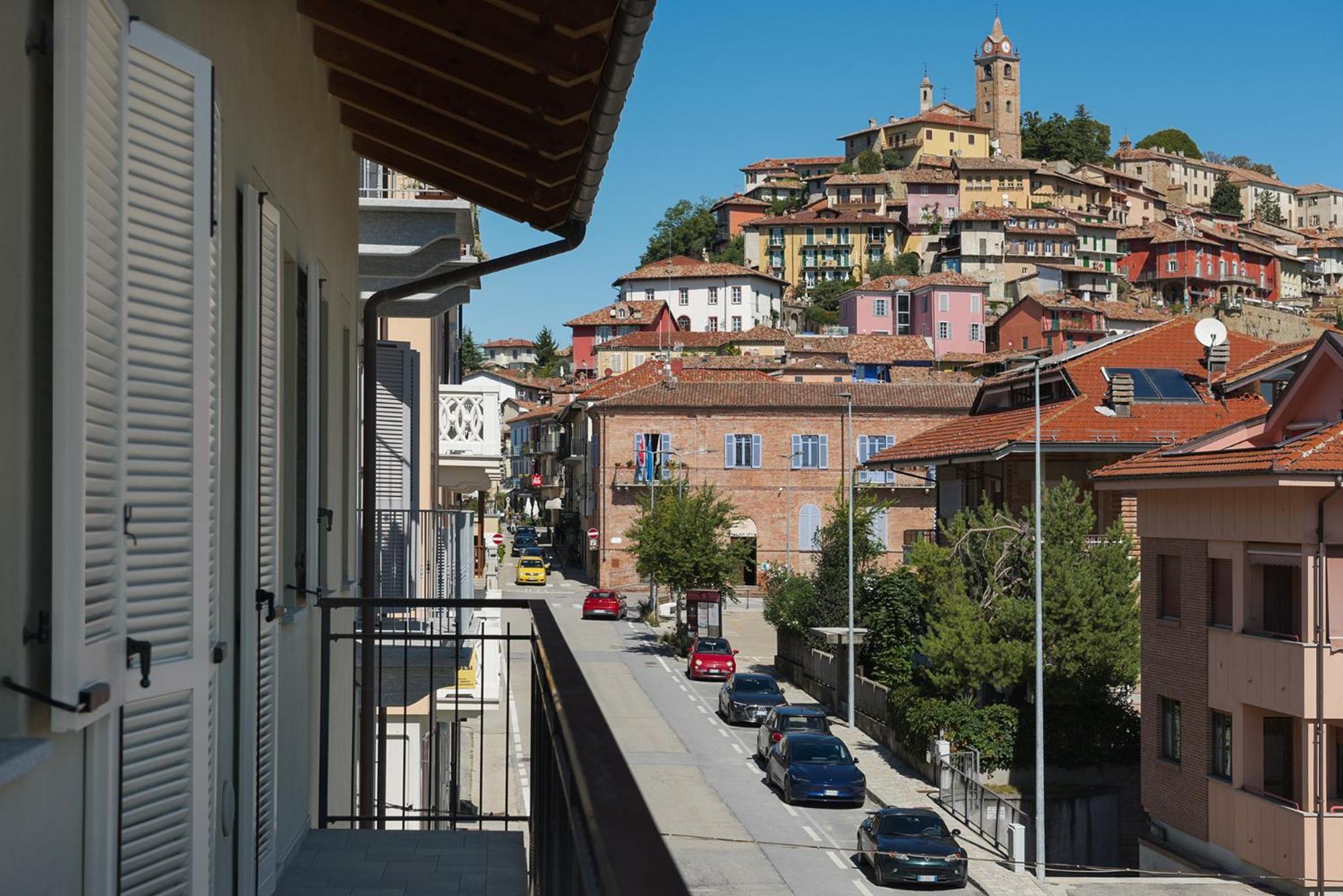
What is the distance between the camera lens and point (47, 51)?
127 inches

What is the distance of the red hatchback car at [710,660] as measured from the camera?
4744 cm

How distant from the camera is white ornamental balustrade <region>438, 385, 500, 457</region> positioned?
819 inches

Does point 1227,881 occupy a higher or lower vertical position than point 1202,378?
lower

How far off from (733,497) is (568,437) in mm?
19231

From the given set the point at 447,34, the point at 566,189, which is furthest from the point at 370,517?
the point at 447,34

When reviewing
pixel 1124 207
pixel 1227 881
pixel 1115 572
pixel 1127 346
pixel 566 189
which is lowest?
Answer: pixel 1227 881

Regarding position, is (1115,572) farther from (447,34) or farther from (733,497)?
(733,497)

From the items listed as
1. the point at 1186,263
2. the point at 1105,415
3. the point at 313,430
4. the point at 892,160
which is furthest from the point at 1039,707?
the point at 892,160

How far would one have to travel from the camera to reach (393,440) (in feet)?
45.8

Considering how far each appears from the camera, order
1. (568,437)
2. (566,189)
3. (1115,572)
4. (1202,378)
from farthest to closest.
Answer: (568,437), (1202,378), (1115,572), (566,189)

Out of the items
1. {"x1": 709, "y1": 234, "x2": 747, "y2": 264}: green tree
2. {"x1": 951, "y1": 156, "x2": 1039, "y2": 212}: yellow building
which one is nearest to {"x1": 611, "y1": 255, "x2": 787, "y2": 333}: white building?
{"x1": 709, "y1": 234, "x2": 747, "y2": 264}: green tree

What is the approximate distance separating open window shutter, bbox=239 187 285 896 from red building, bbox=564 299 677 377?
114 meters

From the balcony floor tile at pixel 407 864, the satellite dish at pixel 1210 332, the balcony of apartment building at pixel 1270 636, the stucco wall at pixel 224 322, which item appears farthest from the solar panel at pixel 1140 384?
the balcony floor tile at pixel 407 864

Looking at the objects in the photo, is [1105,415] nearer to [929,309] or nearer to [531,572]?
[531,572]
